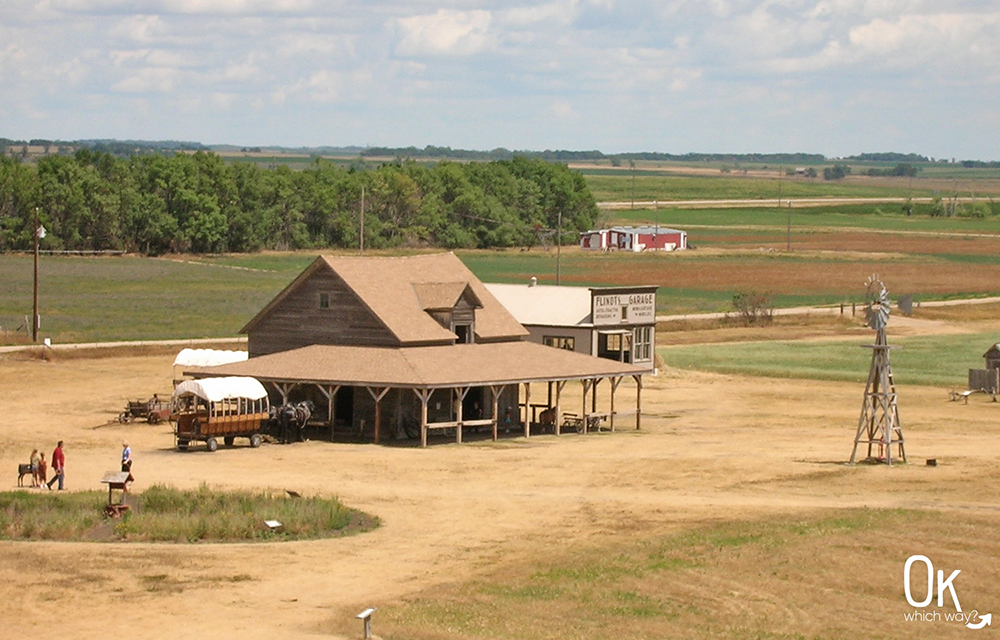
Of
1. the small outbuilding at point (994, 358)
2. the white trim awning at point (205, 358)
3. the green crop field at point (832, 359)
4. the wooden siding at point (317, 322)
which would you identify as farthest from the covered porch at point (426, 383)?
the green crop field at point (832, 359)

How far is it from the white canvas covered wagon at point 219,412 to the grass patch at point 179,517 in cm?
785

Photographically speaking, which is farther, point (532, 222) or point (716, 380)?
point (532, 222)

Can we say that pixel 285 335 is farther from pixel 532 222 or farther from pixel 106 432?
pixel 532 222

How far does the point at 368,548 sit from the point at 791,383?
3855cm

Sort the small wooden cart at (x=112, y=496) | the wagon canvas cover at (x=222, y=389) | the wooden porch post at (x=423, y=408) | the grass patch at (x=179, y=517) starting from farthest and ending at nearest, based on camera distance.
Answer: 1. the wooden porch post at (x=423, y=408)
2. the wagon canvas cover at (x=222, y=389)
3. the small wooden cart at (x=112, y=496)
4. the grass patch at (x=179, y=517)

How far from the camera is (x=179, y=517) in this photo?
3812cm

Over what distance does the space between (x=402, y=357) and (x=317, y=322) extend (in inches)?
177

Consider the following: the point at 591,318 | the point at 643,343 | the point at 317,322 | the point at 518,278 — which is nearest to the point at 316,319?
the point at 317,322

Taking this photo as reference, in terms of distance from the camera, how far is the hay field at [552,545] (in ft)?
98.8

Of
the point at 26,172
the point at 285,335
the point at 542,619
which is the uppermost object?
the point at 26,172

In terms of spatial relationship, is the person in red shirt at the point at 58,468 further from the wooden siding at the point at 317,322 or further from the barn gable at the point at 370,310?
the wooden siding at the point at 317,322

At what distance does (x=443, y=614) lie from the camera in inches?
1192

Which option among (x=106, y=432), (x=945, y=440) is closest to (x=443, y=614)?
(x=106, y=432)

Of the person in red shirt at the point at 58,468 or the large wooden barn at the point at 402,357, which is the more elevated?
the large wooden barn at the point at 402,357
